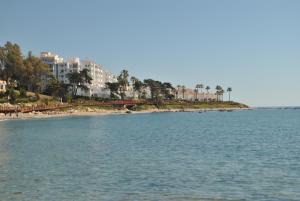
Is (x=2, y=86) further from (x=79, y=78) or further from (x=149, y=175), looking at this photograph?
(x=149, y=175)

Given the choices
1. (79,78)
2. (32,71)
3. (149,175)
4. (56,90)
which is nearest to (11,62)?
(32,71)

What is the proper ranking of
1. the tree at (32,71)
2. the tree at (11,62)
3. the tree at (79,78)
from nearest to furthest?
1. the tree at (11,62)
2. the tree at (32,71)
3. the tree at (79,78)

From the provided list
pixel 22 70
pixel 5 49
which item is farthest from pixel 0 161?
pixel 5 49

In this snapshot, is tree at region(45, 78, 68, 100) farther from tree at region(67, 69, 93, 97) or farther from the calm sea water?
the calm sea water

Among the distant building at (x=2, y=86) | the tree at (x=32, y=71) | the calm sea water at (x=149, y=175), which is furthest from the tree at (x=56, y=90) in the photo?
the calm sea water at (x=149, y=175)

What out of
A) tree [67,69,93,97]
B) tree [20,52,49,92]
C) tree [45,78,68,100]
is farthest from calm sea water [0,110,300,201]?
tree [67,69,93,97]

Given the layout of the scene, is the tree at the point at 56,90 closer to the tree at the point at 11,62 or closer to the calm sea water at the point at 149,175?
the tree at the point at 11,62

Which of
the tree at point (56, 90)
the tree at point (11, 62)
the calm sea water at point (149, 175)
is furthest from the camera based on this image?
the tree at point (56, 90)

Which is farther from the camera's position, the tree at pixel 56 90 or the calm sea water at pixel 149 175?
the tree at pixel 56 90

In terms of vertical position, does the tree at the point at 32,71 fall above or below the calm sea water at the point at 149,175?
above

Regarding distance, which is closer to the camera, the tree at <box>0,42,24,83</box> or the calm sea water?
the calm sea water

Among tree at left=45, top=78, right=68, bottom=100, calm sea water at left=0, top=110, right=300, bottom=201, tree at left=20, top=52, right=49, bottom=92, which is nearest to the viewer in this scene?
calm sea water at left=0, top=110, right=300, bottom=201

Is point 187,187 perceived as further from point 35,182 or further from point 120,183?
point 35,182

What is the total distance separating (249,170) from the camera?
29000 mm
